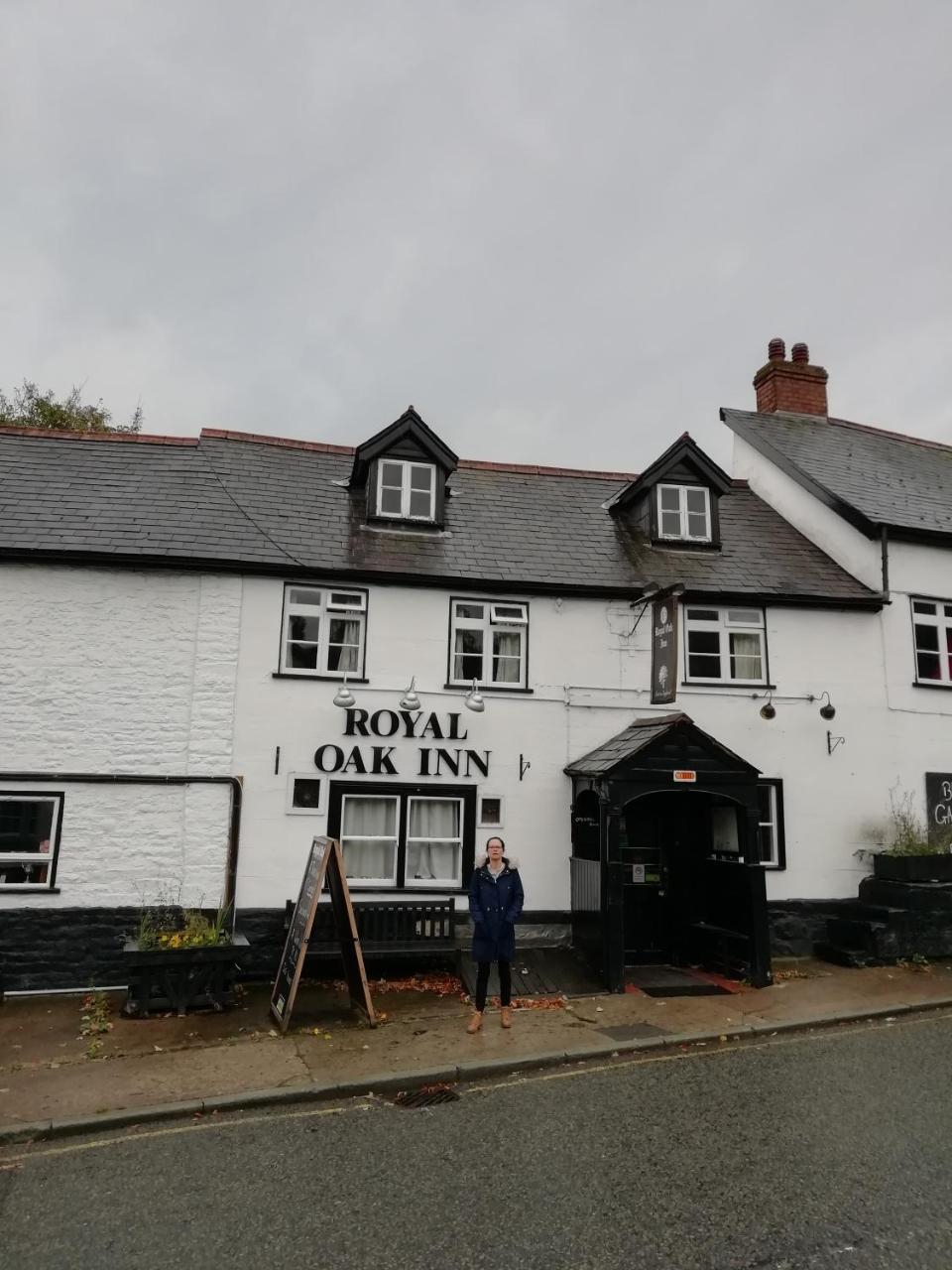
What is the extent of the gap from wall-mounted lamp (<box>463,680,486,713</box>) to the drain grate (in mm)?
5405

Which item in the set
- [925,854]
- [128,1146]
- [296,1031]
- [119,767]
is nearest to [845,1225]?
[128,1146]

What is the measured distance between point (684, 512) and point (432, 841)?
24.9 ft

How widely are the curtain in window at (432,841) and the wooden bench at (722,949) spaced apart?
370cm

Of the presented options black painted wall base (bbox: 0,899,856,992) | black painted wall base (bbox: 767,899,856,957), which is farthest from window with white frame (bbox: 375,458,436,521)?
black painted wall base (bbox: 767,899,856,957)

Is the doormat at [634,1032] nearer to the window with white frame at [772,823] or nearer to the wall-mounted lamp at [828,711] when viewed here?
the window with white frame at [772,823]

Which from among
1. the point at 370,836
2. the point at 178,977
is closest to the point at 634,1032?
the point at 370,836

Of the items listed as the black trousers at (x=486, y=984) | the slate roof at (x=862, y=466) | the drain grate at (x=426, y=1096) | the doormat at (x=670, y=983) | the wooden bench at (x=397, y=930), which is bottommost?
the drain grate at (x=426, y=1096)

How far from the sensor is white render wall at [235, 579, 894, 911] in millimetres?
11883

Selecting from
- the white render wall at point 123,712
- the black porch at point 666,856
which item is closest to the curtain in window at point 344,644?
the white render wall at point 123,712

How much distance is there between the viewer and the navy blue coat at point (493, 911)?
30.8 feet

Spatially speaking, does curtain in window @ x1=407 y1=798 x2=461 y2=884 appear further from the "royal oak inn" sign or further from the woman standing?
the woman standing

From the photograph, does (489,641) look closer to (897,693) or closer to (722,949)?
(722,949)

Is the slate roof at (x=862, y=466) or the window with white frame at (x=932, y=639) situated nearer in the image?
the window with white frame at (x=932, y=639)

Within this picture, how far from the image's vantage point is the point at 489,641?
1303 centimetres
